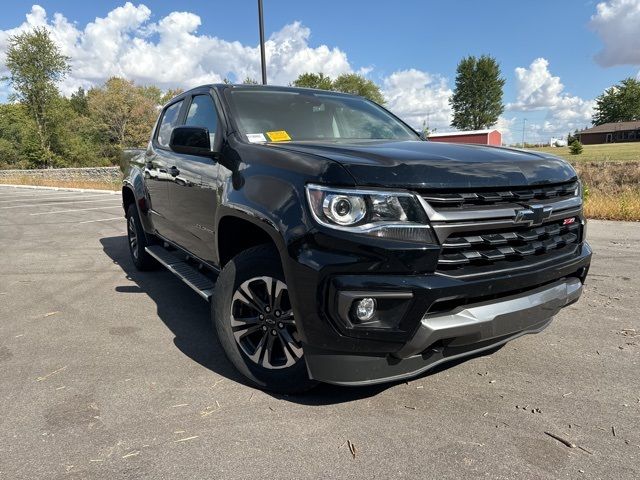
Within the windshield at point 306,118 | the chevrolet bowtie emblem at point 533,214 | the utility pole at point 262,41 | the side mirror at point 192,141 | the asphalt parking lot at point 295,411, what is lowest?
the asphalt parking lot at point 295,411

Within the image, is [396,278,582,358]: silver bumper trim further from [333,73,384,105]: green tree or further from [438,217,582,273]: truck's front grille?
[333,73,384,105]: green tree

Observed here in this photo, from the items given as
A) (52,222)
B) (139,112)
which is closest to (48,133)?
(139,112)

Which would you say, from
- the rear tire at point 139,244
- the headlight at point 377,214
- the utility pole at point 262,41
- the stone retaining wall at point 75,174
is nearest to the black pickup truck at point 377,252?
the headlight at point 377,214

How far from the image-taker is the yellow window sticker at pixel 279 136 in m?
3.33

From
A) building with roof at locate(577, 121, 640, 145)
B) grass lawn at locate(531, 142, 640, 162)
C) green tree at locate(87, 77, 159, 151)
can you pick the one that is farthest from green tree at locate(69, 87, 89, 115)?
building with roof at locate(577, 121, 640, 145)

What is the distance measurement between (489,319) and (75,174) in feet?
128

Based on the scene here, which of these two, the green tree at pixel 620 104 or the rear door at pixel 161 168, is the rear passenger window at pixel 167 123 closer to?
the rear door at pixel 161 168

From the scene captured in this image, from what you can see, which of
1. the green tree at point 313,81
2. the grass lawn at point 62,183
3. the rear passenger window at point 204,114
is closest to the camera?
the rear passenger window at point 204,114

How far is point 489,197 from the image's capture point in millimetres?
2391

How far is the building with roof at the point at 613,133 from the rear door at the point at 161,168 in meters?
112

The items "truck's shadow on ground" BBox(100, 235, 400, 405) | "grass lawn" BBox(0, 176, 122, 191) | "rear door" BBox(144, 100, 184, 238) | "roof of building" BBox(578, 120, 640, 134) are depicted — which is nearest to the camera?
"truck's shadow on ground" BBox(100, 235, 400, 405)

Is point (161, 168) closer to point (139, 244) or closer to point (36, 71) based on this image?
point (139, 244)

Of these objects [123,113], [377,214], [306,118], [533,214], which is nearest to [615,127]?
[123,113]

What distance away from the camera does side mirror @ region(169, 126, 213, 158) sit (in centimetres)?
327
